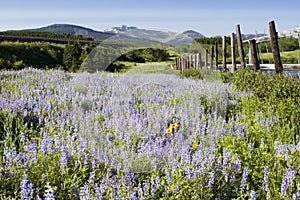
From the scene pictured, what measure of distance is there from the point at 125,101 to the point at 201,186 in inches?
130

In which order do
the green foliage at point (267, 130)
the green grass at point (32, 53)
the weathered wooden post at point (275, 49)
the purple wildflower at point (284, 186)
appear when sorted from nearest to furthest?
the purple wildflower at point (284, 186) → the green foliage at point (267, 130) → the weathered wooden post at point (275, 49) → the green grass at point (32, 53)

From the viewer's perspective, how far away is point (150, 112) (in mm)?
4926

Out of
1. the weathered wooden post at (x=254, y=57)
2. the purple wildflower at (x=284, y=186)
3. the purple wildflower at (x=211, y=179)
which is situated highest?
the weathered wooden post at (x=254, y=57)

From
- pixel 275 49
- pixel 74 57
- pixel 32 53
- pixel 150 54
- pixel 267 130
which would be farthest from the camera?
pixel 32 53

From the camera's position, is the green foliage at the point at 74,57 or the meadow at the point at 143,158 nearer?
the meadow at the point at 143,158

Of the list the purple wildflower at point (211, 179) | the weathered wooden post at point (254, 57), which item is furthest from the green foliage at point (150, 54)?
the purple wildflower at point (211, 179)

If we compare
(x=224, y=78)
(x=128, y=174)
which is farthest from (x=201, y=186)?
(x=224, y=78)

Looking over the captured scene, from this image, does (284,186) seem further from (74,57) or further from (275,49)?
(74,57)

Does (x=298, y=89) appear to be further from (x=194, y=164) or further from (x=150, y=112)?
(x=194, y=164)

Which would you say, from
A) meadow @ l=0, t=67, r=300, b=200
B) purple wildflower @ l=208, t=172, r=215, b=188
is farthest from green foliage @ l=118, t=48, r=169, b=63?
purple wildflower @ l=208, t=172, r=215, b=188

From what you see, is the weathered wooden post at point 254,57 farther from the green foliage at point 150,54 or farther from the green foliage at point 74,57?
the green foliage at point 74,57

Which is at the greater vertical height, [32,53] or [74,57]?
[32,53]

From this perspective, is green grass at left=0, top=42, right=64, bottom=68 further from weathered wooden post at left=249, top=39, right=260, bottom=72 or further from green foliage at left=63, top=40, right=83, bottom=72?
weathered wooden post at left=249, top=39, right=260, bottom=72

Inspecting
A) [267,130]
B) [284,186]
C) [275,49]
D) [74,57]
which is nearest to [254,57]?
[275,49]
